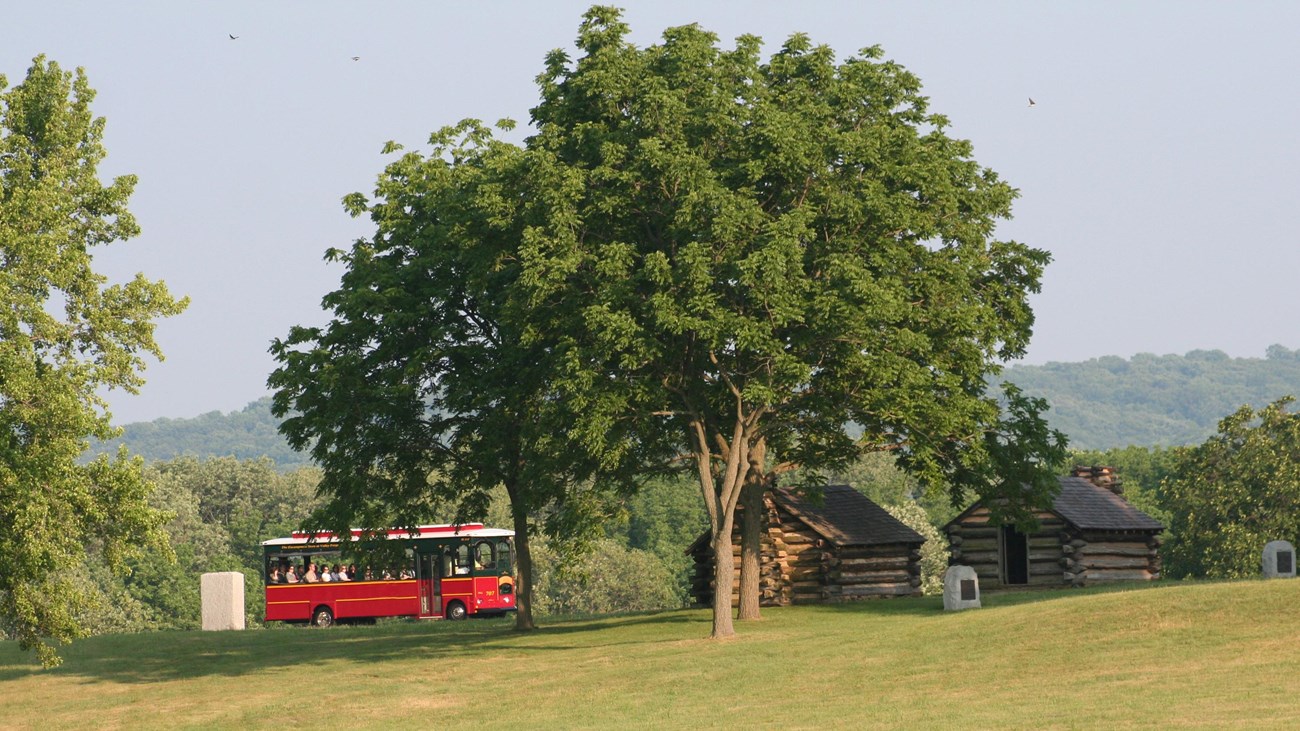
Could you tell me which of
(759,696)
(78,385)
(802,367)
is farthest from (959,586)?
(78,385)

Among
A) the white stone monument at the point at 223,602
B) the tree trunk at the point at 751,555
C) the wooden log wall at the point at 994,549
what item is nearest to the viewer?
the tree trunk at the point at 751,555

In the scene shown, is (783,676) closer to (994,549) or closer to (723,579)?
(723,579)

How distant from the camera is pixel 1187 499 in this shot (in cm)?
7075

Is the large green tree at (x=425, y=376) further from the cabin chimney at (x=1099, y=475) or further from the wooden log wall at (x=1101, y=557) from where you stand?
the cabin chimney at (x=1099, y=475)

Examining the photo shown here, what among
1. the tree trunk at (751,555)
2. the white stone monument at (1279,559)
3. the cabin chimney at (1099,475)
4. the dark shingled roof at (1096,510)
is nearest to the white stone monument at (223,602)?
the tree trunk at (751,555)

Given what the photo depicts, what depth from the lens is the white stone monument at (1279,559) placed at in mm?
41812

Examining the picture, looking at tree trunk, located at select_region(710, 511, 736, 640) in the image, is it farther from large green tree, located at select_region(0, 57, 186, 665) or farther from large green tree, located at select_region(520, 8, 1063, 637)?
large green tree, located at select_region(0, 57, 186, 665)

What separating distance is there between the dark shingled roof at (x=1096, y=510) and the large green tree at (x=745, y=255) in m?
11.4

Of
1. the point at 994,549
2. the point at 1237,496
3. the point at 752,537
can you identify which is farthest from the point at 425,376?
the point at 1237,496

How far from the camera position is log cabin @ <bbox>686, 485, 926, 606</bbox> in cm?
4991

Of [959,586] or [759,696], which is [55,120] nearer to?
[759,696]

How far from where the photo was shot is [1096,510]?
171 feet

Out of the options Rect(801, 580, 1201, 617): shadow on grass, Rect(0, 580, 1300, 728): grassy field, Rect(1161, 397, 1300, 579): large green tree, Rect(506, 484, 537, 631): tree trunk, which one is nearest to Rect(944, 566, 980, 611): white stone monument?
Rect(801, 580, 1201, 617): shadow on grass

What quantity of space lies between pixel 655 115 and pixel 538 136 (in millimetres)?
3231
